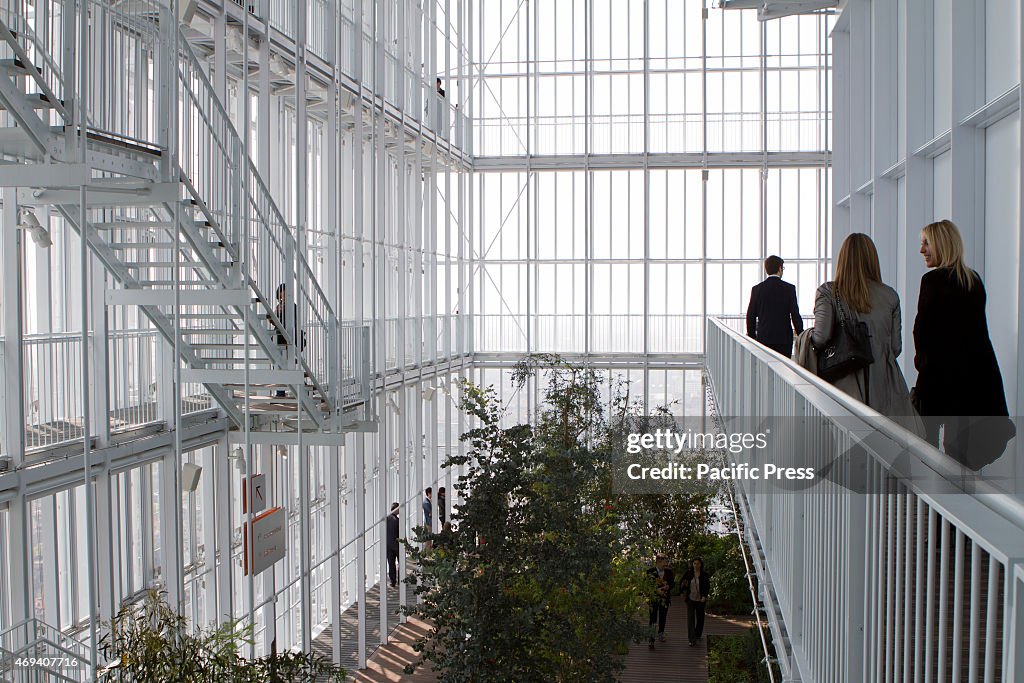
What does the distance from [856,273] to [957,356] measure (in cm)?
74

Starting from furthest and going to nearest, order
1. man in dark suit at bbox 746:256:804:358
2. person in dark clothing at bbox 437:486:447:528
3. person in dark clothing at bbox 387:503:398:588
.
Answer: person in dark clothing at bbox 437:486:447:528
person in dark clothing at bbox 387:503:398:588
man in dark suit at bbox 746:256:804:358

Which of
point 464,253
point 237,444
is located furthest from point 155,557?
point 464,253

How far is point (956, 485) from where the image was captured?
178 cm

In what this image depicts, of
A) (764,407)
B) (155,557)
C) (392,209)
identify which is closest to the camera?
(764,407)

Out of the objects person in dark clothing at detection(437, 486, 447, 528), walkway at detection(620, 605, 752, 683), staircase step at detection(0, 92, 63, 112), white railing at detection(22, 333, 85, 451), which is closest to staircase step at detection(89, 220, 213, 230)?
white railing at detection(22, 333, 85, 451)

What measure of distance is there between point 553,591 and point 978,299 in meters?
6.52

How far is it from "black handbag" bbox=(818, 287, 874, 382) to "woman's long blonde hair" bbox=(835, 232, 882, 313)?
2.5 inches

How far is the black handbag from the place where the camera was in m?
4.61

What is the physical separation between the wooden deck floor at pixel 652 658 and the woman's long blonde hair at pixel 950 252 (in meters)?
10.3

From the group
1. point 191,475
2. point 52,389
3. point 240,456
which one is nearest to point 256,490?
point 191,475

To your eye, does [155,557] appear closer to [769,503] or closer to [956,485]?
[769,503]

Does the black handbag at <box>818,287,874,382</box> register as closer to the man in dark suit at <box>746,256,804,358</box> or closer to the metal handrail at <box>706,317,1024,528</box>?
the metal handrail at <box>706,317,1024,528</box>

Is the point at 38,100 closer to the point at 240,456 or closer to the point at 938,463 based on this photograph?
the point at 938,463

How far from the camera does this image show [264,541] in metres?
9.46
